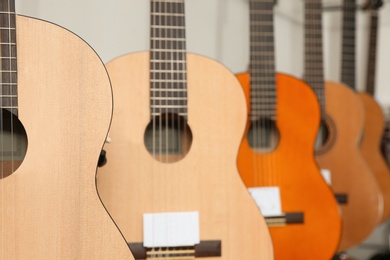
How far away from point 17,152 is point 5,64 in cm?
20

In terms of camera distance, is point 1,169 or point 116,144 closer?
point 1,169

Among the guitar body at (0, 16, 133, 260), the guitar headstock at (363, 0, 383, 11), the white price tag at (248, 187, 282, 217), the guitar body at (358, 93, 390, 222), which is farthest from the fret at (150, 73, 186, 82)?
the guitar headstock at (363, 0, 383, 11)

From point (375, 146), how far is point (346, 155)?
48cm

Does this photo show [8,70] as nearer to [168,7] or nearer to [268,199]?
[168,7]

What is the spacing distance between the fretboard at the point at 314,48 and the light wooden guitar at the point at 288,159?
1.65ft

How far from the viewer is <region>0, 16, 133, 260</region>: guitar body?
1.26 meters

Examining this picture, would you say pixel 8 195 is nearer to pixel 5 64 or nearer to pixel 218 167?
pixel 5 64

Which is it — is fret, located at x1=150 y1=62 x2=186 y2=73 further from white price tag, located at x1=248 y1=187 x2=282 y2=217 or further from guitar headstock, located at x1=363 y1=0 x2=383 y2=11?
guitar headstock, located at x1=363 y1=0 x2=383 y2=11

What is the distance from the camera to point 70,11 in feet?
6.56

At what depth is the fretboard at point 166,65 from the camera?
5.33ft

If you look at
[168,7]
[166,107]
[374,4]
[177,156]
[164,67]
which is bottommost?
[177,156]

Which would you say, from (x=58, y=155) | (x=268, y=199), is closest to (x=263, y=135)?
(x=268, y=199)

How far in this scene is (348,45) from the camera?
3086 millimetres

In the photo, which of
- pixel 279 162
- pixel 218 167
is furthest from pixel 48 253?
pixel 279 162
